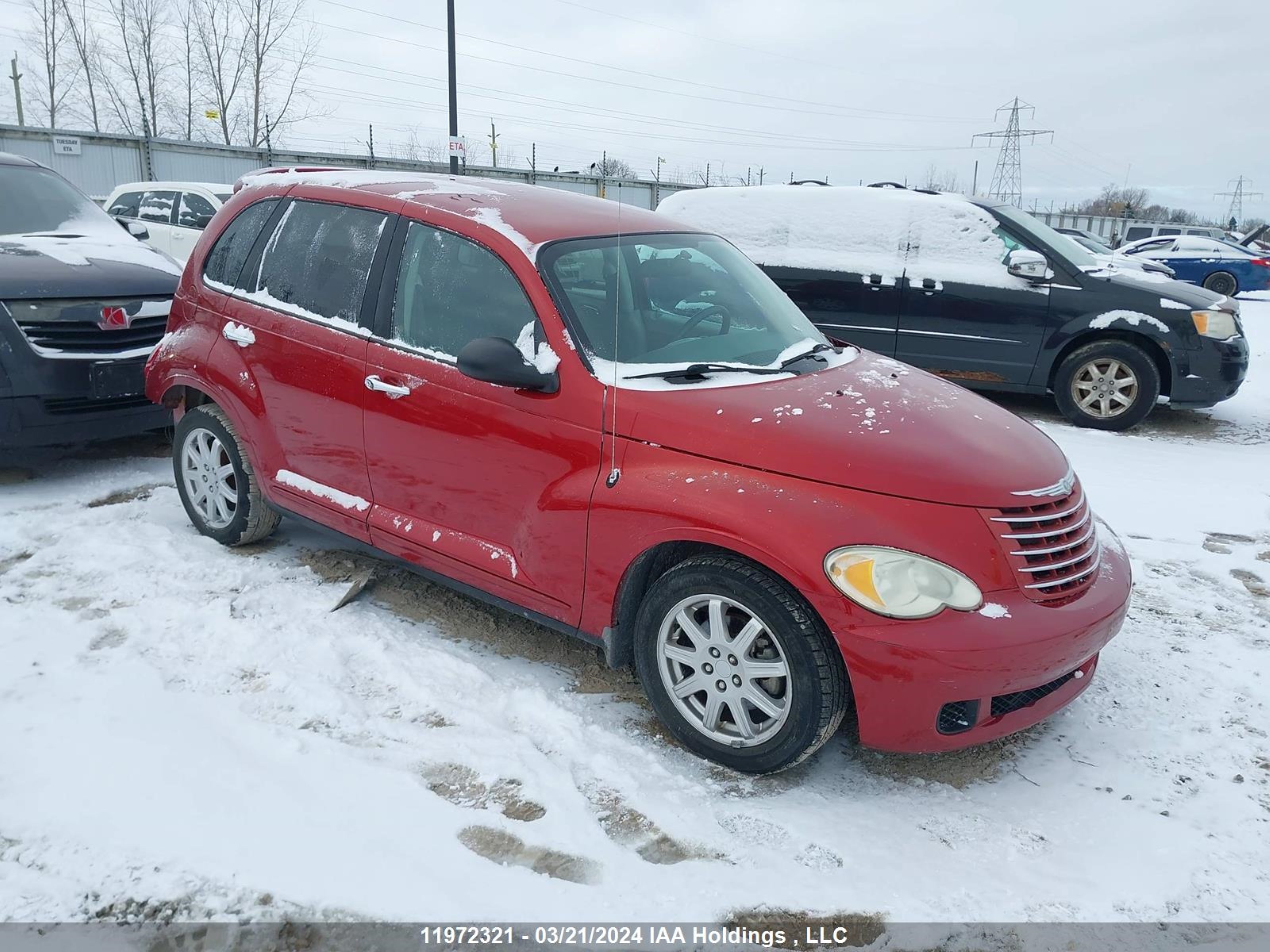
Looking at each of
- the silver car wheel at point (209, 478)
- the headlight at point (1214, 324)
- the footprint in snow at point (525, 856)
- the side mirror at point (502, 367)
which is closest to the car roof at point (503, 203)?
the side mirror at point (502, 367)

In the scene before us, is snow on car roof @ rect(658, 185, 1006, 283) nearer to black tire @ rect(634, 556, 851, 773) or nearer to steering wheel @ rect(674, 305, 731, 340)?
steering wheel @ rect(674, 305, 731, 340)

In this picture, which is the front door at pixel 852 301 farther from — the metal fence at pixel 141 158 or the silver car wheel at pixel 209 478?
the metal fence at pixel 141 158

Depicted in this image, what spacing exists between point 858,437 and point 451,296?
5.47ft

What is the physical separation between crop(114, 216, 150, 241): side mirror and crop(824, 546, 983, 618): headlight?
6.16 meters

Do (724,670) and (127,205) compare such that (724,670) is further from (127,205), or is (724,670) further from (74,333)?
(127,205)

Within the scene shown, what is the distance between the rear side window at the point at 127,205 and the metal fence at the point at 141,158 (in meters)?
7.27

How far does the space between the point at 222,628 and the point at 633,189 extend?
32075 millimetres

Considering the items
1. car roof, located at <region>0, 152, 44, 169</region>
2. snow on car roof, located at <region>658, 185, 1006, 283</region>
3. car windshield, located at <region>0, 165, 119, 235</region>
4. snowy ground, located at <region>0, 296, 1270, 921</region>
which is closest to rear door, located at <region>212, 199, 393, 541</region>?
snowy ground, located at <region>0, 296, 1270, 921</region>

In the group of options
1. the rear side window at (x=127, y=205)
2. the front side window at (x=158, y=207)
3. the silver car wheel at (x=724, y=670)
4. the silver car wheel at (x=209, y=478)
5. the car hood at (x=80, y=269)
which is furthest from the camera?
the rear side window at (x=127, y=205)

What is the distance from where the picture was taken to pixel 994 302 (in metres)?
7.52

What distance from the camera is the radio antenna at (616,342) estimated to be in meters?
2.97

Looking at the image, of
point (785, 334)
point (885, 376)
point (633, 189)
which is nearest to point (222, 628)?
point (785, 334)

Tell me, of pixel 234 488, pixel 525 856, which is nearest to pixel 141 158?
pixel 234 488

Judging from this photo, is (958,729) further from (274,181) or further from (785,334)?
(274,181)
